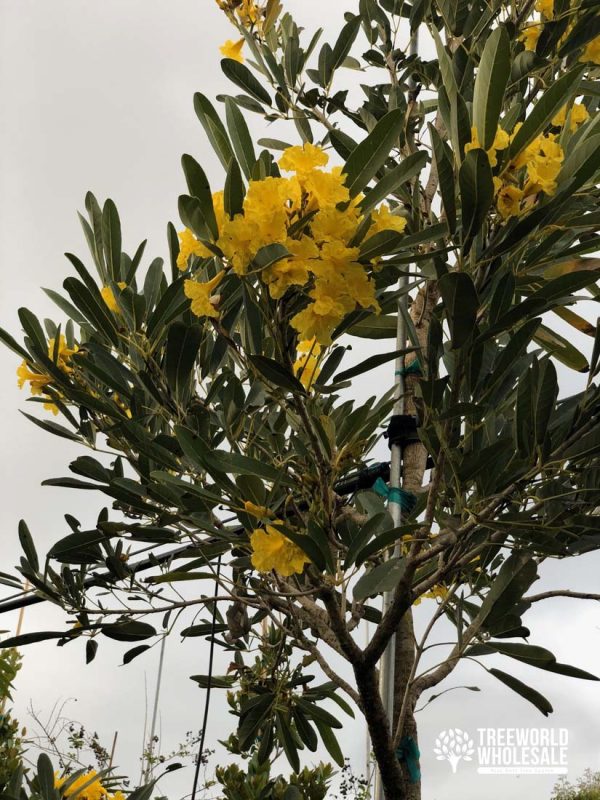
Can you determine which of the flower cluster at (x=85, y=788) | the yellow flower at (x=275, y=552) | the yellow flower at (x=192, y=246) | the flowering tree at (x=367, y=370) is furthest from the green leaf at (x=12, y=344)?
the flower cluster at (x=85, y=788)

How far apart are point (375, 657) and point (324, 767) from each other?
86.8 inches

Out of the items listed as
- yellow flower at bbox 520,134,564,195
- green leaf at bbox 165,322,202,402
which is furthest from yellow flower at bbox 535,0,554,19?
green leaf at bbox 165,322,202,402

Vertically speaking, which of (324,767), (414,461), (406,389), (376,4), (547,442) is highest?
(376,4)

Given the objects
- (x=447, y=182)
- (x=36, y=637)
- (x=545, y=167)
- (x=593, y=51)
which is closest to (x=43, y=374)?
(x=36, y=637)

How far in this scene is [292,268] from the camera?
32.9 inches

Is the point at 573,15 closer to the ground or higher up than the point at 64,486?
higher up

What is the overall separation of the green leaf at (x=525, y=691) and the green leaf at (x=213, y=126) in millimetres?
841

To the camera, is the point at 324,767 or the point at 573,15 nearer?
the point at 573,15

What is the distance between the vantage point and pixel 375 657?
1.09 metres

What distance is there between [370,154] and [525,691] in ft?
A: 2.68

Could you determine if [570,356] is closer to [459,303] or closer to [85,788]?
[459,303]

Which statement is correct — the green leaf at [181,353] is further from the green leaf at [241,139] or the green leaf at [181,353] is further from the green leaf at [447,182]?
the green leaf at [447,182]

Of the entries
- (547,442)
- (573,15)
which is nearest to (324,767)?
(547,442)

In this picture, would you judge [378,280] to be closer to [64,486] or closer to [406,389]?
[406,389]
